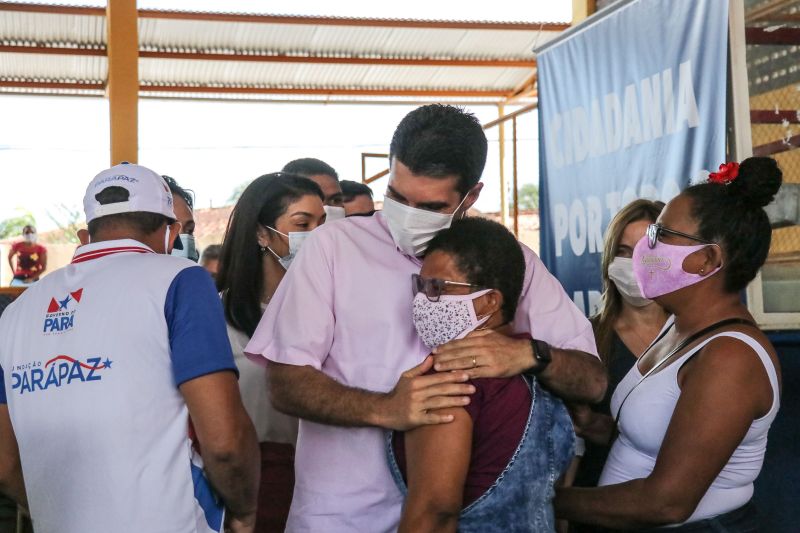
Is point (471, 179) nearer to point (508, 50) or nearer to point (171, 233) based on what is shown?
point (171, 233)

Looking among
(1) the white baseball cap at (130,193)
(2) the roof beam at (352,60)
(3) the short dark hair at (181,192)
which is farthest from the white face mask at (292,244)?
(2) the roof beam at (352,60)

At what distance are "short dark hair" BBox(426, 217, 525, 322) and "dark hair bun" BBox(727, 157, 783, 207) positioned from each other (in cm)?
72

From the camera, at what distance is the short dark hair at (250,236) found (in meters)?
3.34

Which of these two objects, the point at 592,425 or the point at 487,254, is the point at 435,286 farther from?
the point at 592,425

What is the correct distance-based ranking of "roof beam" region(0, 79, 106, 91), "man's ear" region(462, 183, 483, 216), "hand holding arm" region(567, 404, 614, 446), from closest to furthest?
"man's ear" region(462, 183, 483, 216) → "hand holding arm" region(567, 404, 614, 446) → "roof beam" region(0, 79, 106, 91)

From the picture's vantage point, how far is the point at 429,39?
543 inches

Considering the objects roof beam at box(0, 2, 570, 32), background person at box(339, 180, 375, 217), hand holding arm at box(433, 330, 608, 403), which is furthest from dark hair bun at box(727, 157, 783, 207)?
roof beam at box(0, 2, 570, 32)

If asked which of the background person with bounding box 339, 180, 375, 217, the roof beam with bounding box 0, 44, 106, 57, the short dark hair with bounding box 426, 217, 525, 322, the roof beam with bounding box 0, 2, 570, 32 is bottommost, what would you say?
the short dark hair with bounding box 426, 217, 525, 322

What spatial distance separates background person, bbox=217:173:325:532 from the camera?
3.04 metres

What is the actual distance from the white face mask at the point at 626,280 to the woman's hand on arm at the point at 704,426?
46.7 inches

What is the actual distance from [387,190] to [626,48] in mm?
2920

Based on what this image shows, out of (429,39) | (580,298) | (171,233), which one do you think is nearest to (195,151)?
(429,39)

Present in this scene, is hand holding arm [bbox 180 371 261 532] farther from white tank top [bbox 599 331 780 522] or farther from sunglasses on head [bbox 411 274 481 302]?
white tank top [bbox 599 331 780 522]

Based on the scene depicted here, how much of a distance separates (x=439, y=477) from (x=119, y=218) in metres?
1.11
